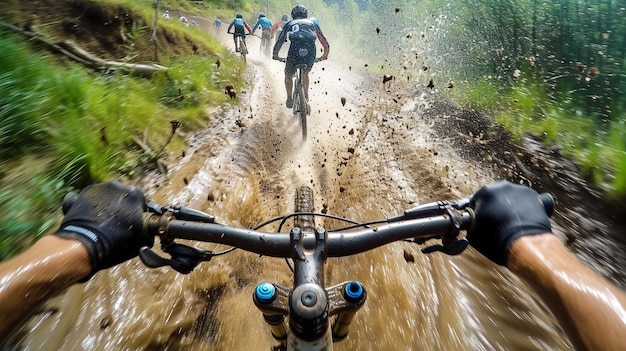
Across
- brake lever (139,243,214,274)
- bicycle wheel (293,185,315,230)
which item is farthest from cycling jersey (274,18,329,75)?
brake lever (139,243,214,274)

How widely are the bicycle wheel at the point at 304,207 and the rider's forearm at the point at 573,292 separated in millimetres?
2030

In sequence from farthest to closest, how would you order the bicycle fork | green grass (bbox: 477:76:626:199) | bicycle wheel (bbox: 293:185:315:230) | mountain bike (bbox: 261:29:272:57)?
mountain bike (bbox: 261:29:272:57)
green grass (bbox: 477:76:626:199)
bicycle wheel (bbox: 293:185:315:230)
the bicycle fork

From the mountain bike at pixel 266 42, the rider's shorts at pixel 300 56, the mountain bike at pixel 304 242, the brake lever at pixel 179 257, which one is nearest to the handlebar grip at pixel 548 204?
the mountain bike at pixel 304 242

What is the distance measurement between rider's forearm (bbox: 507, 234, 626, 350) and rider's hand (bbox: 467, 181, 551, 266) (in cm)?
4

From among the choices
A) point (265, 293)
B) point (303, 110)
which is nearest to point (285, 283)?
point (265, 293)

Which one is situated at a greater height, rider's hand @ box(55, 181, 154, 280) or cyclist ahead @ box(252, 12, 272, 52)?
cyclist ahead @ box(252, 12, 272, 52)

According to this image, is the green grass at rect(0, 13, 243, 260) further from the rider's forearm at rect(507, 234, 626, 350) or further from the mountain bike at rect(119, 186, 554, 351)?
the rider's forearm at rect(507, 234, 626, 350)

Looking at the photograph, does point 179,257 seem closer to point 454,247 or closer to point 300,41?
point 454,247

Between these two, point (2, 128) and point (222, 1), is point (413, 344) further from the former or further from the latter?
point (222, 1)

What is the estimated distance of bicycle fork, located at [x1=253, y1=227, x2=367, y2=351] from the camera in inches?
40.7

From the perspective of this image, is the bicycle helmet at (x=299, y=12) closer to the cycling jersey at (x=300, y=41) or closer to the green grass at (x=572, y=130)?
the cycling jersey at (x=300, y=41)

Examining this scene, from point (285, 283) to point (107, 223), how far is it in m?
1.79

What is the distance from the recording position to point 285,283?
2.77m

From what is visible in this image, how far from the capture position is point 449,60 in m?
11.0
